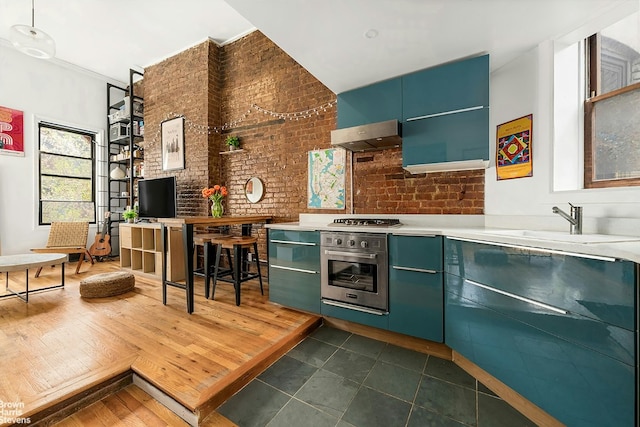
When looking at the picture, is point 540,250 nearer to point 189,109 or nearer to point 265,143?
point 265,143

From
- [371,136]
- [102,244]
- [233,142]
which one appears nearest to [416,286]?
[371,136]

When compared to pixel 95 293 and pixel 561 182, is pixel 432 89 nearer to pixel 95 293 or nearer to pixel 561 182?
pixel 561 182

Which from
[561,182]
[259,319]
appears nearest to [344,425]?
[259,319]

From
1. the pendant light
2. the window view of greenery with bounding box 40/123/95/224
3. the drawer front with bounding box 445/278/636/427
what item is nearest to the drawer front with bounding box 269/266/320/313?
the drawer front with bounding box 445/278/636/427

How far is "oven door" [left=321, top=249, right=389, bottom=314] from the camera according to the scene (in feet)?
7.10

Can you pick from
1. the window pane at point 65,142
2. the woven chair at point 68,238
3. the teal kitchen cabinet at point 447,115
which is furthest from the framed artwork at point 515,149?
the window pane at point 65,142

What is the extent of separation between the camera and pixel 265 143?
3.71 m

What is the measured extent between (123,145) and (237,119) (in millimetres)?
3692

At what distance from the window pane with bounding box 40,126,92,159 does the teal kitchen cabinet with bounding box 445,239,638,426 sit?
7.05m

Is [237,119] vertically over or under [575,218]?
over

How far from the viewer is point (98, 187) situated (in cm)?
555

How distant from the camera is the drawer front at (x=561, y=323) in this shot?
1.01 metres

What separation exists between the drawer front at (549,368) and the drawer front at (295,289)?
1231 millimetres

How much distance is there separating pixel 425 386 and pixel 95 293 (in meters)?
3.64
